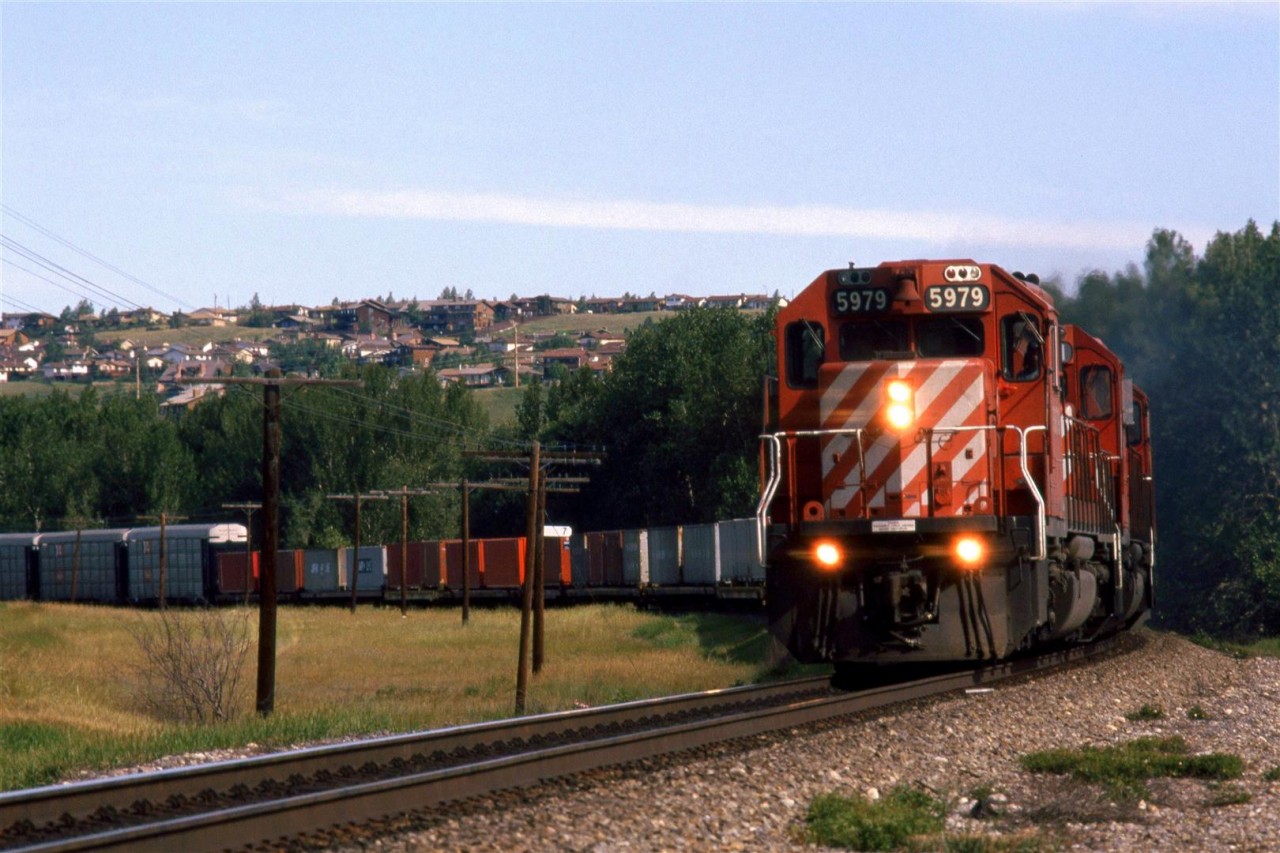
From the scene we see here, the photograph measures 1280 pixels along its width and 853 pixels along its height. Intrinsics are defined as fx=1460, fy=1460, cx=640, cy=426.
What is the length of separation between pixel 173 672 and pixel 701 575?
29.5m

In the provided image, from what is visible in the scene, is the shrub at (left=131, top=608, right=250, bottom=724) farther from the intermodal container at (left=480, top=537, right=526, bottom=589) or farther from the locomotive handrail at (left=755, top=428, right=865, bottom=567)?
the intermodal container at (left=480, top=537, right=526, bottom=589)

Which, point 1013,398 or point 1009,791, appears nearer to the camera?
point 1009,791

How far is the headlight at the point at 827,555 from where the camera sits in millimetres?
14148

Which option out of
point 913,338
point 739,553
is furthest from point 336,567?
point 913,338

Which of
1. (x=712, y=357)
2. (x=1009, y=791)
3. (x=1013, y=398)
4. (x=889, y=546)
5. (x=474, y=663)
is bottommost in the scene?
(x=474, y=663)

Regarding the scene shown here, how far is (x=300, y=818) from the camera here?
7.61m

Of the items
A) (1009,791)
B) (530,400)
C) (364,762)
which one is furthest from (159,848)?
(530,400)

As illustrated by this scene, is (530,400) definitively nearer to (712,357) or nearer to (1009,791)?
(712,357)

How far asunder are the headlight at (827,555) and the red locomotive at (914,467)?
1 cm

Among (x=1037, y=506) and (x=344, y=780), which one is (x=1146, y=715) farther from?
(x=344, y=780)

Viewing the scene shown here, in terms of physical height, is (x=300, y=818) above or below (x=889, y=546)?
below

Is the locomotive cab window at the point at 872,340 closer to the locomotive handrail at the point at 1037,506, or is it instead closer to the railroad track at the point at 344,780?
the locomotive handrail at the point at 1037,506

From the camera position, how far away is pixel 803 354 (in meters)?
15.2

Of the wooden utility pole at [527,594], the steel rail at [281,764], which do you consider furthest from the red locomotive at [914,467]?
the wooden utility pole at [527,594]
